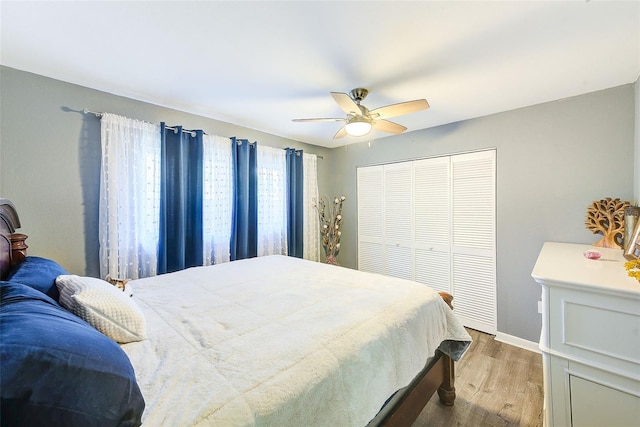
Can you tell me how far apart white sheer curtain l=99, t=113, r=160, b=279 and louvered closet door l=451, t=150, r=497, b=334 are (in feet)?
10.9

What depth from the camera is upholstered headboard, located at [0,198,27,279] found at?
1.32 metres

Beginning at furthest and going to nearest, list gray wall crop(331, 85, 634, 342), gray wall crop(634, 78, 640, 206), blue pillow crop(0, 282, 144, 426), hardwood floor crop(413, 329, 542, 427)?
1. gray wall crop(331, 85, 634, 342)
2. gray wall crop(634, 78, 640, 206)
3. hardwood floor crop(413, 329, 542, 427)
4. blue pillow crop(0, 282, 144, 426)

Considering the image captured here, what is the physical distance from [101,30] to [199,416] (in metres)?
2.04

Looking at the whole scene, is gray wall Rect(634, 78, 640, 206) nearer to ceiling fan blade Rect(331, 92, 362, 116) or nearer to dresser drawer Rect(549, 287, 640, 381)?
dresser drawer Rect(549, 287, 640, 381)

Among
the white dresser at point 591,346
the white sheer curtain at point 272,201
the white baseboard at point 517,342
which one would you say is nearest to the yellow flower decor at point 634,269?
the white dresser at point 591,346

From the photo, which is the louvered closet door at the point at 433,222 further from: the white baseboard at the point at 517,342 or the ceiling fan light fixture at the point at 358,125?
the ceiling fan light fixture at the point at 358,125

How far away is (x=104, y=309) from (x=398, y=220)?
3286 mm

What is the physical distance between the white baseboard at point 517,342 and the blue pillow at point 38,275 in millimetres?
3696

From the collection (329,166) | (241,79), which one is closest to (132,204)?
(241,79)

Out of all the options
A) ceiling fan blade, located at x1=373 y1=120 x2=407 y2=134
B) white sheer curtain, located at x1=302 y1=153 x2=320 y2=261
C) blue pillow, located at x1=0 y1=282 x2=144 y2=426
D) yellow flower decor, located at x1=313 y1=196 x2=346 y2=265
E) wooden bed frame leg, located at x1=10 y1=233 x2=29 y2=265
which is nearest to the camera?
blue pillow, located at x1=0 y1=282 x2=144 y2=426

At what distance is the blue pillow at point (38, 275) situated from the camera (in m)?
1.17

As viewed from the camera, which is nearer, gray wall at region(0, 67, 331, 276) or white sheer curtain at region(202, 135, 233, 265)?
gray wall at region(0, 67, 331, 276)

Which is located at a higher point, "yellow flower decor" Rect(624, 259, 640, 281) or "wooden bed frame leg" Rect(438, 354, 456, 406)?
"yellow flower decor" Rect(624, 259, 640, 281)

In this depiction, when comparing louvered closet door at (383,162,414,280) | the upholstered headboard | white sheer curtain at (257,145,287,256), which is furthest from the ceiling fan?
the upholstered headboard
